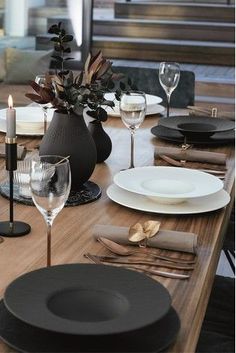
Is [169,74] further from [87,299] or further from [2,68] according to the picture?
[2,68]

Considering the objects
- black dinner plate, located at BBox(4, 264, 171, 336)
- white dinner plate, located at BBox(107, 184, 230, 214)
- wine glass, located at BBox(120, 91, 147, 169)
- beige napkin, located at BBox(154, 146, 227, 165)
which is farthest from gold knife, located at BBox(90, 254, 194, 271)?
beige napkin, located at BBox(154, 146, 227, 165)

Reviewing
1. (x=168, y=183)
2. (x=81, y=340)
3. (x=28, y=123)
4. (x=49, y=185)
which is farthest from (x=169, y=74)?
(x=81, y=340)

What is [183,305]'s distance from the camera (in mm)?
1323

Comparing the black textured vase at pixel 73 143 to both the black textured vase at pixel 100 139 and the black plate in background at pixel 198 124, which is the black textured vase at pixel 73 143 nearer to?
the black textured vase at pixel 100 139

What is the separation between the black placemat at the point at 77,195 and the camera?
1860mm

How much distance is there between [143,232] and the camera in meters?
1.57

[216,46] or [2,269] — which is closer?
[2,269]

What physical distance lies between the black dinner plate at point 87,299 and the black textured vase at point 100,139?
2.85 ft

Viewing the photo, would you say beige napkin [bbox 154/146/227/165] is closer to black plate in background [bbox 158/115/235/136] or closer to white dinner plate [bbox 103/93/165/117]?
black plate in background [bbox 158/115/235/136]

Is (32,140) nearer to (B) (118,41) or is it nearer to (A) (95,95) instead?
(A) (95,95)

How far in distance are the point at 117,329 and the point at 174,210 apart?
698mm

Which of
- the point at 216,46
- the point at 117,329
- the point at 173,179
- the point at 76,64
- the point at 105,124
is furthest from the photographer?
the point at 216,46

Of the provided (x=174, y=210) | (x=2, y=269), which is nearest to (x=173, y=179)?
(x=174, y=210)

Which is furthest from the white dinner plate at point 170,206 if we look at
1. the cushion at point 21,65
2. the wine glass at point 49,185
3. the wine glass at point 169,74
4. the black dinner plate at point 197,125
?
the cushion at point 21,65
